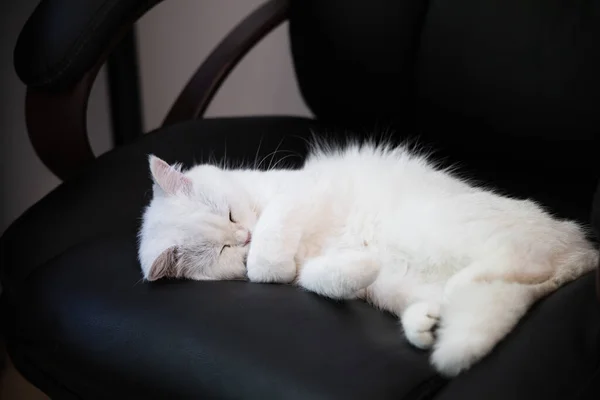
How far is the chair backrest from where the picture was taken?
129cm

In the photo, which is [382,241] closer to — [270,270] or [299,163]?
[270,270]

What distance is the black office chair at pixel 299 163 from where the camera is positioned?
80 cm

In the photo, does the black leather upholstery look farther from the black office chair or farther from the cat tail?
the cat tail

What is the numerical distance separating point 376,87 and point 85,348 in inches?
36.1

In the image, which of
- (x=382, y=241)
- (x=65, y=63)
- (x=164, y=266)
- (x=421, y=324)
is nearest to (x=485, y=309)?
(x=421, y=324)

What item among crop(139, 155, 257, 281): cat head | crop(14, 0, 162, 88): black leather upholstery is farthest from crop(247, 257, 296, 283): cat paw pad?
crop(14, 0, 162, 88): black leather upholstery

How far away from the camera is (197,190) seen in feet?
4.01

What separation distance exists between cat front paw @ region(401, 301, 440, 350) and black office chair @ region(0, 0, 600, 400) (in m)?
0.02

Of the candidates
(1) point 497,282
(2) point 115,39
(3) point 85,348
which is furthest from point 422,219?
(2) point 115,39

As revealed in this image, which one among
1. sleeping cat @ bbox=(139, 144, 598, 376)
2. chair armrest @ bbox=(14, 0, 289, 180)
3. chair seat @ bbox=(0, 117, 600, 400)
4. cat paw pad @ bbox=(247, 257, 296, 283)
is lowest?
chair seat @ bbox=(0, 117, 600, 400)

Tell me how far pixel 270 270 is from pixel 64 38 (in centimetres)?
61

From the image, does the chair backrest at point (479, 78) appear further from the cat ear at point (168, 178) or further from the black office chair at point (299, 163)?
the cat ear at point (168, 178)

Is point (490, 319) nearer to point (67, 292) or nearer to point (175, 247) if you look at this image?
point (175, 247)

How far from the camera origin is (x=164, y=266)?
1047 mm
